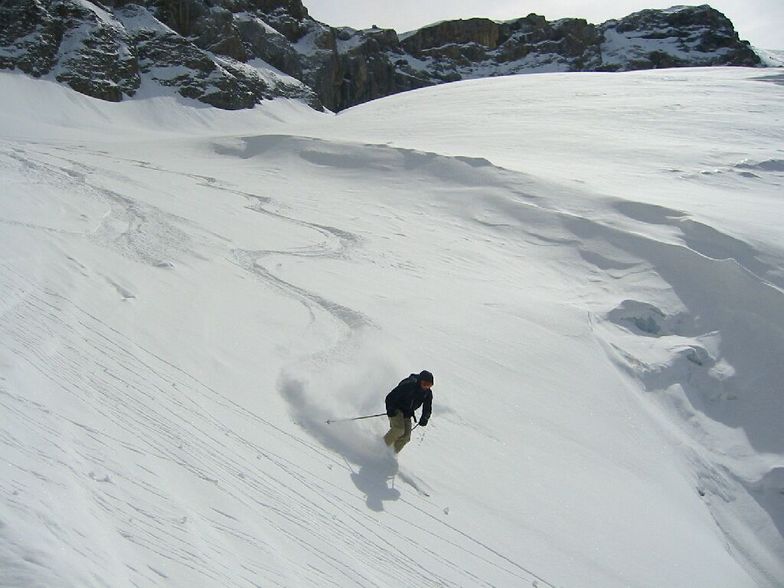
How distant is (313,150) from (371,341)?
14.3m

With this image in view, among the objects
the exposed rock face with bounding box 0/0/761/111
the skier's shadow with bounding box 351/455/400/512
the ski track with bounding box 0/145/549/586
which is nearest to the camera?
the ski track with bounding box 0/145/549/586

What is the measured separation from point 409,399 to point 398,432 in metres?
0.37

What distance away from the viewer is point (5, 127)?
23.8 meters

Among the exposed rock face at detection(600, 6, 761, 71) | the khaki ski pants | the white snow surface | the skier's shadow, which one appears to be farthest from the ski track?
the exposed rock face at detection(600, 6, 761, 71)

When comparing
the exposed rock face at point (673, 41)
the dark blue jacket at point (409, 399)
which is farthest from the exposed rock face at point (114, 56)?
the exposed rock face at point (673, 41)

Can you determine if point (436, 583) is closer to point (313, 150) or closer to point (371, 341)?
point (371, 341)

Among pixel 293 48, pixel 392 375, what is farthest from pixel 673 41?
pixel 392 375

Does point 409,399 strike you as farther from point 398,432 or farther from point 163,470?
point 163,470

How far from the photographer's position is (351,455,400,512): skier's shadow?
211 inches

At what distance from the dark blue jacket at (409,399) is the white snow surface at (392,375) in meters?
0.52

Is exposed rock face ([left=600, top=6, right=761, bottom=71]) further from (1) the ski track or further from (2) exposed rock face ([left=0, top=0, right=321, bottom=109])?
(1) the ski track

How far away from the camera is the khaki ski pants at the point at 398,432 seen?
6008 millimetres

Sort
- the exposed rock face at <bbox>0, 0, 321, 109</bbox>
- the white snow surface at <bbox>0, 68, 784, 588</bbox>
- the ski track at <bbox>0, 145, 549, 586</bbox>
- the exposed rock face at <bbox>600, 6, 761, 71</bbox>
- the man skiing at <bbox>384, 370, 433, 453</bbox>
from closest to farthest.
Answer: the ski track at <bbox>0, 145, 549, 586</bbox>
the white snow surface at <bbox>0, 68, 784, 588</bbox>
the man skiing at <bbox>384, 370, 433, 453</bbox>
the exposed rock face at <bbox>0, 0, 321, 109</bbox>
the exposed rock face at <bbox>600, 6, 761, 71</bbox>

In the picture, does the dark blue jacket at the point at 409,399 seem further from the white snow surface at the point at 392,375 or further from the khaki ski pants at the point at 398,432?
the white snow surface at the point at 392,375
